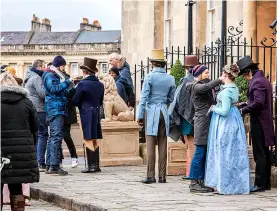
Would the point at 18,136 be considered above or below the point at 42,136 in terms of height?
above

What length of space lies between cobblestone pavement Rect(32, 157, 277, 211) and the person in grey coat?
98 centimetres

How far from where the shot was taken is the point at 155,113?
51.2 feet

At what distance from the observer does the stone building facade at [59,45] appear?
327 ft

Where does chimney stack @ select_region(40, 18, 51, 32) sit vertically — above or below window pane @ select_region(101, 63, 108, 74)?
above

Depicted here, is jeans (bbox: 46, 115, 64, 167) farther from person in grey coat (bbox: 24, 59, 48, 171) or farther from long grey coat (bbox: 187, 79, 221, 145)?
long grey coat (bbox: 187, 79, 221, 145)

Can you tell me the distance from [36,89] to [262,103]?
5.22m

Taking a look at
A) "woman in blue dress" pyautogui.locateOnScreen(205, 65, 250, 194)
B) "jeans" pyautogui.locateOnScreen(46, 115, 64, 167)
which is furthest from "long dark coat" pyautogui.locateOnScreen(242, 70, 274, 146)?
"jeans" pyautogui.locateOnScreen(46, 115, 64, 167)

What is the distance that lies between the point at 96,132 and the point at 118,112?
1588mm

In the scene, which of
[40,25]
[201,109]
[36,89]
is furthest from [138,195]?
[40,25]

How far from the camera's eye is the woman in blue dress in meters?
13.9

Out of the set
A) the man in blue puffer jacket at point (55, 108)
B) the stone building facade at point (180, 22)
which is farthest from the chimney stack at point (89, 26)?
the man in blue puffer jacket at point (55, 108)

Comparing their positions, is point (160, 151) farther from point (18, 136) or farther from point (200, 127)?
point (18, 136)

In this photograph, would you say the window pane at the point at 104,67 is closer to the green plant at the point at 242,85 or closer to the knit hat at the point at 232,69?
the green plant at the point at 242,85

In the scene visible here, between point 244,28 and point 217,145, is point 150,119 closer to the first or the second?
point 217,145
